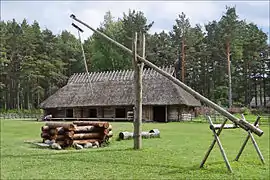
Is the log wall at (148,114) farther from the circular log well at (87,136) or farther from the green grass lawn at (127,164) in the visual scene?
the green grass lawn at (127,164)

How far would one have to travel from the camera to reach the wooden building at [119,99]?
3628 cm

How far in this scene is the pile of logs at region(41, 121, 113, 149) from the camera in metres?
13.2

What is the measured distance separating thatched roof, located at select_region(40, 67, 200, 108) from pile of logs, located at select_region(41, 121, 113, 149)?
20.6 metres

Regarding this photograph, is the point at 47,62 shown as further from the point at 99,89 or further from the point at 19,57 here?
the point at 99,89

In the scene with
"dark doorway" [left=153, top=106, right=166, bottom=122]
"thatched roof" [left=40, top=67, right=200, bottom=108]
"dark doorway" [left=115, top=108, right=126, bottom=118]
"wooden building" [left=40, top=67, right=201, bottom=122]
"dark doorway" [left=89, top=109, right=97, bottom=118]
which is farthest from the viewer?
"dark doorway" [left=89, top=109, right=97, bottom=118]

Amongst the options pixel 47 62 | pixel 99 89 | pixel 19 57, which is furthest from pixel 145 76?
pixel 19 57

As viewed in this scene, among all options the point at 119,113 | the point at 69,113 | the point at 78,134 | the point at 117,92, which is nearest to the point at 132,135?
the point at 78,134

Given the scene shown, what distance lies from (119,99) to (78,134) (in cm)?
2461

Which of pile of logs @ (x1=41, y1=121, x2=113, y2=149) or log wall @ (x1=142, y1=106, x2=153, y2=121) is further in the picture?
log wall @ (x1=142, y1=106, x2=153, y2=121)

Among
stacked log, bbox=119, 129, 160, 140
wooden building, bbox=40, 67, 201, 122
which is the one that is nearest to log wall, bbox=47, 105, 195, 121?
wooden building, bbox=40, 67, 201, 122

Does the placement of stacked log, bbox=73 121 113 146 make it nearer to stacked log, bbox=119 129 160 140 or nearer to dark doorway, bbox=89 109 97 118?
stacked log, bbox=119 129 160 140

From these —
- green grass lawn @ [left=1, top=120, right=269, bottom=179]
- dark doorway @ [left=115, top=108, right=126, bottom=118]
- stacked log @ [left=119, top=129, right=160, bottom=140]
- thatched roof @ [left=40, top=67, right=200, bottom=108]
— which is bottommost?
green grass lawn @ [left=1, top=120, right=269, bottom=179]

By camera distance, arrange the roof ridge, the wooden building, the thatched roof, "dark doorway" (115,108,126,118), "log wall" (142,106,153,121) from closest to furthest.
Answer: the wooden building, the thatched roof, "log wall" (142,106,153,121), "dark doorway" (115,108,126,118), the roof ridge

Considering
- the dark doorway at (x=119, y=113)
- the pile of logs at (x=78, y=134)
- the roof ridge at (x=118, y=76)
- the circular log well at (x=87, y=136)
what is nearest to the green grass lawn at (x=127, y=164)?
the pile of logs at (x=78, y=134)
